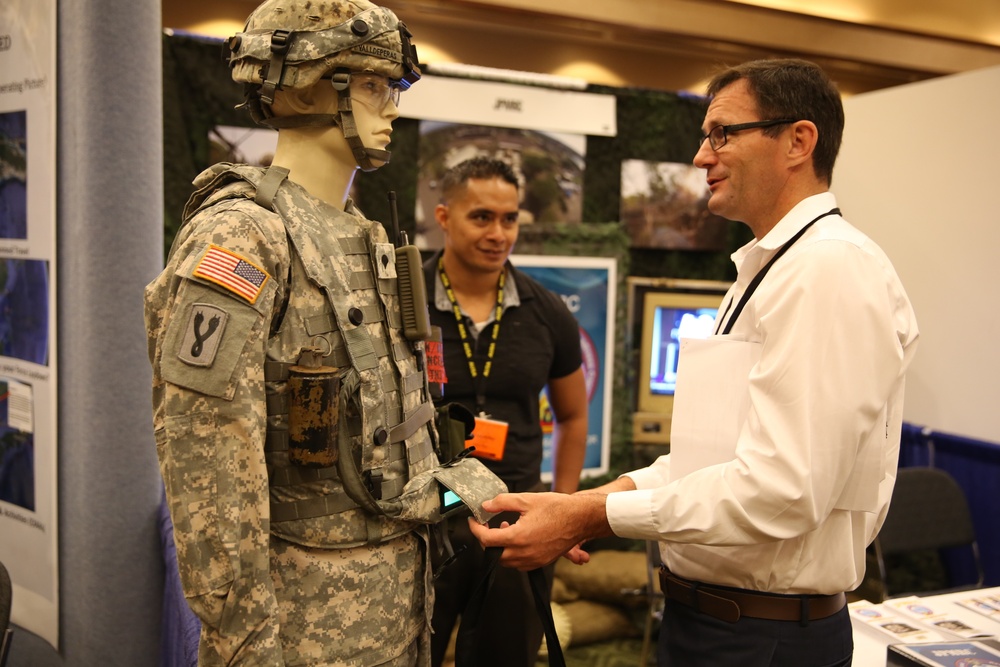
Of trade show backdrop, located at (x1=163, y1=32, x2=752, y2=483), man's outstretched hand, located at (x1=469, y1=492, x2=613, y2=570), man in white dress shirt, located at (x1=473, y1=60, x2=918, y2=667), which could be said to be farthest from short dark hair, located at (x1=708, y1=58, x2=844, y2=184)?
trade show backdrop, located at (x1=163, y1=32, x2=752, y2=483)

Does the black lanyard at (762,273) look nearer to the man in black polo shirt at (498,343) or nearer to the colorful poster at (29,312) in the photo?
the man in black polo shirt at (498,343)

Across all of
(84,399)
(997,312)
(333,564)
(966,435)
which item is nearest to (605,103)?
(997,312)

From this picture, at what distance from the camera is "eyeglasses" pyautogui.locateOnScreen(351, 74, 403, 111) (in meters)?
1.44

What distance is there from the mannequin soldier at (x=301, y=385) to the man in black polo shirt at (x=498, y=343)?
2.62 ft

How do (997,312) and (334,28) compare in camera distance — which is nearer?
(334,28)

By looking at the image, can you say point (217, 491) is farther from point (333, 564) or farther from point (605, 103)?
point (605, 103)

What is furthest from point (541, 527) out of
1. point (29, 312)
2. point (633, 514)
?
point (29, 312)

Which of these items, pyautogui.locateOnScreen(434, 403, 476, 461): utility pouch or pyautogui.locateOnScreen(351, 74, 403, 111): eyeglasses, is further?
pyautogui.locateOnScreen(434, 403, 476, 461): utility pouch

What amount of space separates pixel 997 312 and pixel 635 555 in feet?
6.94

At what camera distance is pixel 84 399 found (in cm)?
235

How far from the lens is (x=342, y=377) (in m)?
1.34

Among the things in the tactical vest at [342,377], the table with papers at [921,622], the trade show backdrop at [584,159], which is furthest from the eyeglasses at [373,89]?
the trade show backdrop at [584,159]

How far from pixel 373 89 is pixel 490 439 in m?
1.22

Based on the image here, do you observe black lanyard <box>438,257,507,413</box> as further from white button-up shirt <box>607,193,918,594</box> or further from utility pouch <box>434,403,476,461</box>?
white button-up shirt <box>607,193,918,594</box>
